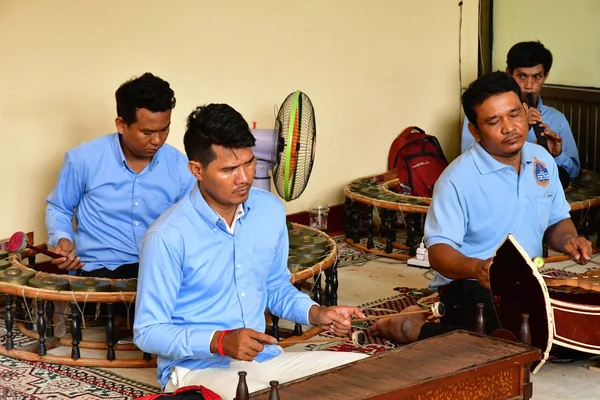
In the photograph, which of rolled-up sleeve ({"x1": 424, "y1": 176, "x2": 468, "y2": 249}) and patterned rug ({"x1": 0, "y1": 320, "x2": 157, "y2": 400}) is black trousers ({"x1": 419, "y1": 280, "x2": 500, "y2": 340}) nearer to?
rolled-up sleeve ({"x1": 424, "y1": 176, "x2": 468, "y2": 249})

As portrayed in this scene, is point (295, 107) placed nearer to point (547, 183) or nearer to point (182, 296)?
point (547, 183)

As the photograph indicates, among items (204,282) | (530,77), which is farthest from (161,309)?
(530,77)

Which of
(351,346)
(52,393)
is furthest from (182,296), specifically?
(351,346)

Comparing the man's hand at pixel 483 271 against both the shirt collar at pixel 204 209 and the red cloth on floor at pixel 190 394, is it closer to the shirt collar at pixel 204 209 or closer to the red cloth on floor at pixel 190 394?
the shirt collar at pixel 204 209

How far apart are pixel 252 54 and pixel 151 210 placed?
5.39 ft

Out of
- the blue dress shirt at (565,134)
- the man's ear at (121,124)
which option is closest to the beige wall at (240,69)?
the man's ear at (121,124)

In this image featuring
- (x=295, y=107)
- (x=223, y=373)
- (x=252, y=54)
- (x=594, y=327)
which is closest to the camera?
(x=223, y=373)

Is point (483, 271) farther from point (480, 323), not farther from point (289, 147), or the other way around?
point (289, 147)

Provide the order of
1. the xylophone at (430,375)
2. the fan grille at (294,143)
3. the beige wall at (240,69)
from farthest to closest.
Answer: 1. the beige wall at (240,69)
2. the fan grille at (294,143)
3. the xylophone at (430,375)

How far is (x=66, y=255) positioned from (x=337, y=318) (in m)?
1.68

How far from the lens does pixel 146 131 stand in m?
4.23

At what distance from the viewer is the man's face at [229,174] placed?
2994mm

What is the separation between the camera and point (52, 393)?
12.6 feet

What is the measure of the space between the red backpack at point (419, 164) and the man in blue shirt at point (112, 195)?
212cm
